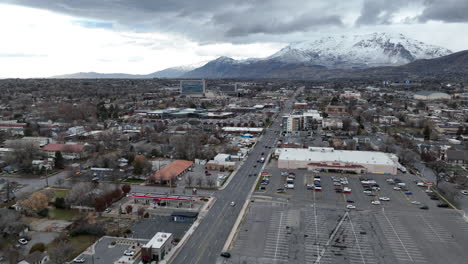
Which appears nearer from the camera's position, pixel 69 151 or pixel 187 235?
pixel 187 235

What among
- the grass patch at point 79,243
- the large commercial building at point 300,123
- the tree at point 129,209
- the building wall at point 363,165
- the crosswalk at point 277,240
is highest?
the large commercial building at point 300,123

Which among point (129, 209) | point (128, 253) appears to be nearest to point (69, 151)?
point (129, 209)

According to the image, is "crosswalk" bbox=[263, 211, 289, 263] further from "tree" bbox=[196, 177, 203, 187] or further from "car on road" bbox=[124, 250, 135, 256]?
"tree" bbox=[196, 177, 203, 187]

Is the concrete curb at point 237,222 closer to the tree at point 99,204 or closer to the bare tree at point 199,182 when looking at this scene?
the bare tree at point 199,182

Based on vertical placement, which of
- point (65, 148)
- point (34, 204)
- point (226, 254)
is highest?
point (65, 148)

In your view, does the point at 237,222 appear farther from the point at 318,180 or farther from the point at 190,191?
the point at 318,180

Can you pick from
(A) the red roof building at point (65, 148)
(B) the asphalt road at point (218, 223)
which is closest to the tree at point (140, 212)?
(B) the asphalt road at point (218, 223)

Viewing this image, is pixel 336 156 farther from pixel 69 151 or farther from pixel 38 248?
pixel 69 151
